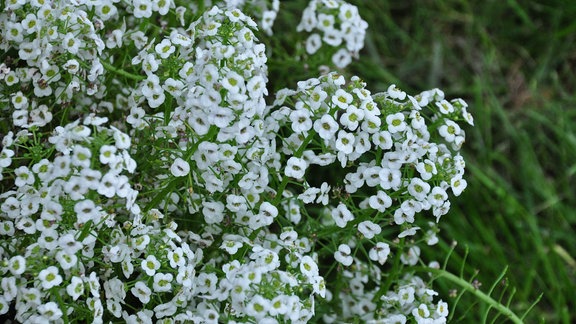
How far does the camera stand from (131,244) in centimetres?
216

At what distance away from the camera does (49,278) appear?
1974 mm

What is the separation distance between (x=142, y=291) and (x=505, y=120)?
2339 millimetres

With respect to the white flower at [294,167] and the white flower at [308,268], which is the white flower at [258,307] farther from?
the white flower at [294,167]

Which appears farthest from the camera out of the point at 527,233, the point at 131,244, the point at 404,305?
the point at 527,233

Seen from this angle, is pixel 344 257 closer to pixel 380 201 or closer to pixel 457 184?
pixel 380 201

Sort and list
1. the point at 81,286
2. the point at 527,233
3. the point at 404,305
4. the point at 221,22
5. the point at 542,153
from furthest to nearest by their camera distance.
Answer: the point at 542,153 < the point at 527,233 < the point at 404,305 < the point at 221,22 < the point at 81,286

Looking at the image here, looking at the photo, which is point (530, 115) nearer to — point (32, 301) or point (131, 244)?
point (131, 244)

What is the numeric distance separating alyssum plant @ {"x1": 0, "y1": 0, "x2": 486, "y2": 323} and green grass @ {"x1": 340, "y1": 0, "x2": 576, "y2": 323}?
3.52 feet

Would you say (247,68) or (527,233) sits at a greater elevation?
(247,68)

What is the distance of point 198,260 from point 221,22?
0.66m

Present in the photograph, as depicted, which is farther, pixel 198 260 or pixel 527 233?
pixel 527 233

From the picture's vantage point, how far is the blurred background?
11.6 ft

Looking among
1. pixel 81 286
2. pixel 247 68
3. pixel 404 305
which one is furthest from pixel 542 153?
pixel 81 286

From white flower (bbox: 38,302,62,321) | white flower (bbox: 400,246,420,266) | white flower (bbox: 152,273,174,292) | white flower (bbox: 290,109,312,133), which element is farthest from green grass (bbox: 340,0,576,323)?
white flower (bbox: 38,302,62,321)
